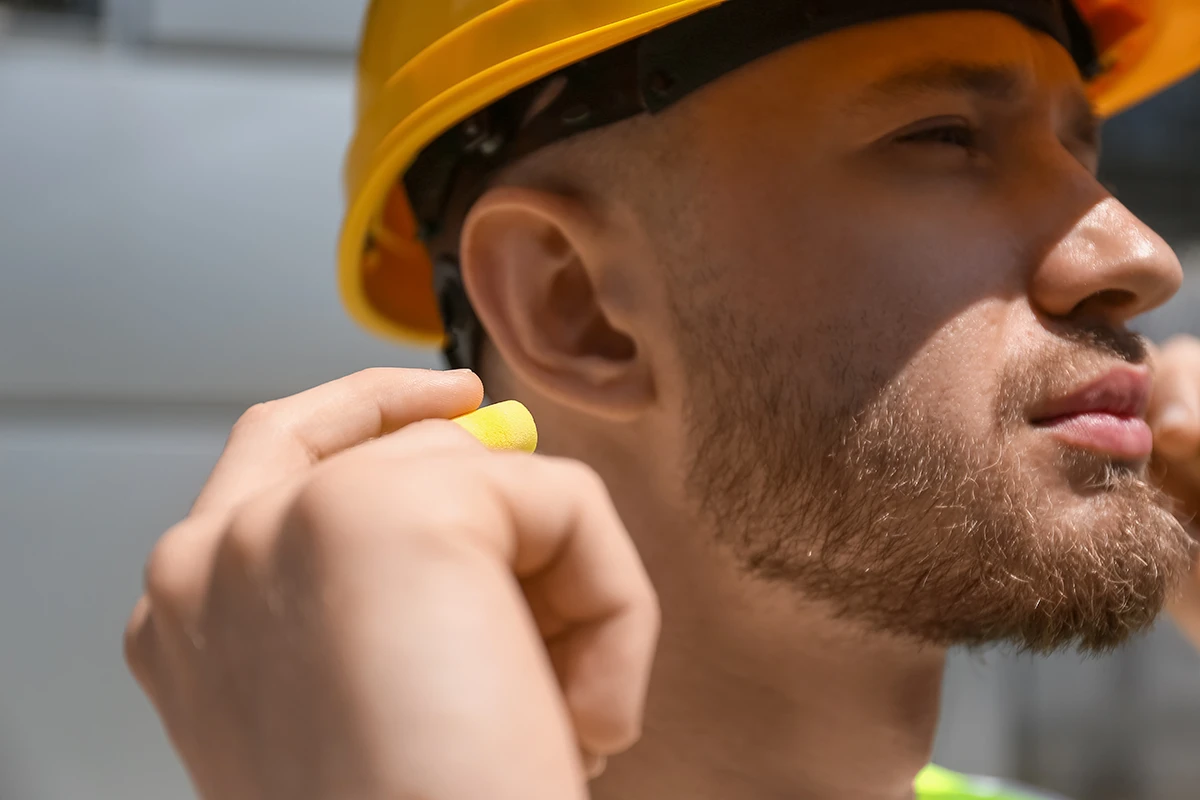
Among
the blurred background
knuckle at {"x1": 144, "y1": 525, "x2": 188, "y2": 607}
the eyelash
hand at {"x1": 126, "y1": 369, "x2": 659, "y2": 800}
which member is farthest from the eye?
the blurred background

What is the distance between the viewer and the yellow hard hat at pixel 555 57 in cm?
77

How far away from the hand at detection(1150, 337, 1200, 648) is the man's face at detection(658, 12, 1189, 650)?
166mm

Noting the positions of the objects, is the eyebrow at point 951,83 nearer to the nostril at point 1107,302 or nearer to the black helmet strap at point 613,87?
the black helmet strap at point 613,87

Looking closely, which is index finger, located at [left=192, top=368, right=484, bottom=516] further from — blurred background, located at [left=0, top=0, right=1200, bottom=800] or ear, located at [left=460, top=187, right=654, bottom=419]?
blurred background, located at [left=0, top=0, right=1200, bottom=800]

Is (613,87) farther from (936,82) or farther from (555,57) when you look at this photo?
(936,82)

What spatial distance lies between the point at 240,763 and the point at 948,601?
0.53 m

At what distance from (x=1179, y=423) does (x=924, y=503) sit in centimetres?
36

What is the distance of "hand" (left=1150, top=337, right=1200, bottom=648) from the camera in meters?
0.94

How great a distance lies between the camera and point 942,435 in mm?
735

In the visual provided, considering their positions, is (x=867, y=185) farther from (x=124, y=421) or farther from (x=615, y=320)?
(x=124, y=421)

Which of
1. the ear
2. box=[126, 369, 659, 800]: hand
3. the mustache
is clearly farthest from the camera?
the ear

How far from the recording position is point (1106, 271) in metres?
0.76

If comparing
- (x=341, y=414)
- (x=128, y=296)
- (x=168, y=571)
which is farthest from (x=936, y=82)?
(x=128, y=296)

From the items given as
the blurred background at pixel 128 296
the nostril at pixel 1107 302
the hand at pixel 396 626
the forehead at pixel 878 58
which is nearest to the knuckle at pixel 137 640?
the hand at pixel 396 626
